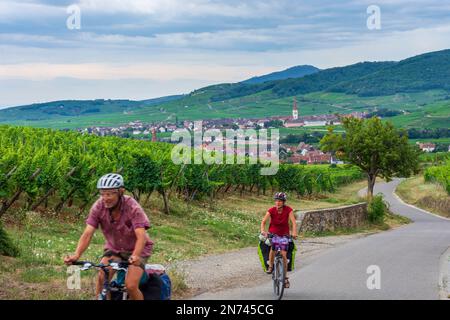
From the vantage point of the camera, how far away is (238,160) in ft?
148

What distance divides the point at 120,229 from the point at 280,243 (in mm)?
5866

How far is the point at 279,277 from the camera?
522 inches

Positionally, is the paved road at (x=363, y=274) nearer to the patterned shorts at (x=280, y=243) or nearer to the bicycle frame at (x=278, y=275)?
the bicycle frame at (x=278, y=275)

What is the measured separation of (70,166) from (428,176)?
222 ft

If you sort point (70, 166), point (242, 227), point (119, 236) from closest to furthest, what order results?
point (119, 236) < point (70, 166) < point (242, 227)

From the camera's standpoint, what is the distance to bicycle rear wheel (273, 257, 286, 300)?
13031 mm

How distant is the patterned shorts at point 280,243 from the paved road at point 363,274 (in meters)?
0.81

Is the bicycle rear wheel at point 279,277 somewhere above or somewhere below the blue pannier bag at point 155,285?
below

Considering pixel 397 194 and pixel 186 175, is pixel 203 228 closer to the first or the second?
pixel 186 175

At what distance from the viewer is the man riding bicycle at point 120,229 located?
27.0 ft

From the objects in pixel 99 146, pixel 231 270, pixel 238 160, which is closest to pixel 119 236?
pixel 231 270

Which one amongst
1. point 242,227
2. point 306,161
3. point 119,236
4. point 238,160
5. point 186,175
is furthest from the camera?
point 306,161

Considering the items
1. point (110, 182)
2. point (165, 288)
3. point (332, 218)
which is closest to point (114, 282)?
point (165, 288)

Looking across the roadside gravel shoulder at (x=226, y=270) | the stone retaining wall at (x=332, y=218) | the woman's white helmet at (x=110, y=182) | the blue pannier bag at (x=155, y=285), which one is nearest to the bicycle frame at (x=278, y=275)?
the roadside gravel shoulder at (x=226, y=270)
